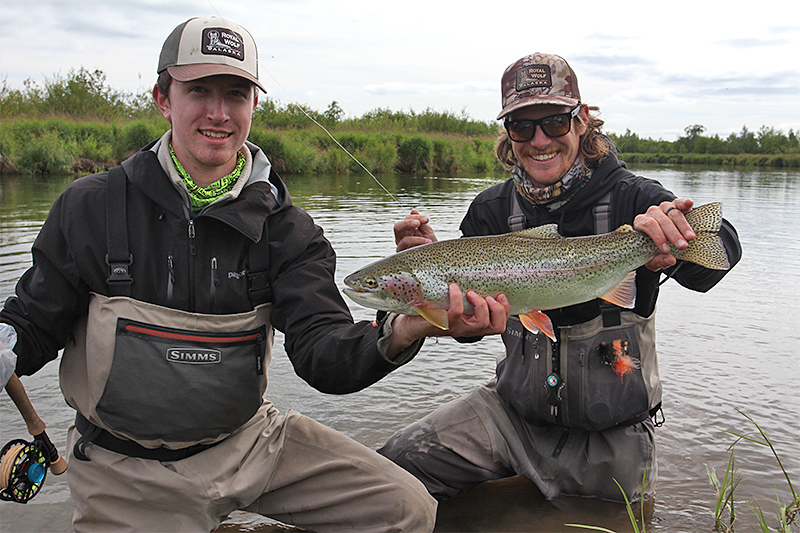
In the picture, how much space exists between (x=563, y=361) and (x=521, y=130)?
1370mm

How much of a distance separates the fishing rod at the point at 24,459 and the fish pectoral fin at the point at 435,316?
1.69 m

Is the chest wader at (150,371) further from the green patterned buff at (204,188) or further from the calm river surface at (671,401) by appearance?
the calm river surface at (671,401)

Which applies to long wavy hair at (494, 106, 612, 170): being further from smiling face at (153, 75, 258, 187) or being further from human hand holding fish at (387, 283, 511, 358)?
smiling face at (153, 75, 258, 187)

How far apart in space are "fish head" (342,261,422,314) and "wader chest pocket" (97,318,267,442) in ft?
2.01

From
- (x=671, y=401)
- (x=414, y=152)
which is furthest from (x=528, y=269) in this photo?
(x=414, y=152)

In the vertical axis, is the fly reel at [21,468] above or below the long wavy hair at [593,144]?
below

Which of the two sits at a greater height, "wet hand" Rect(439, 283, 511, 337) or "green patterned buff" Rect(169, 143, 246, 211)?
"green patterned buff" Rect(169, 143, 246, 211)

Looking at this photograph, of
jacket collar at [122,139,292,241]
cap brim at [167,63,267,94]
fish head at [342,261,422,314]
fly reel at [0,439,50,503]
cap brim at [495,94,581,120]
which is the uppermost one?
cap brim at [167,63,267,94]

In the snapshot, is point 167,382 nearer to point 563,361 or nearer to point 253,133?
point 563,361

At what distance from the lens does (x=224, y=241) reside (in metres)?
2.78

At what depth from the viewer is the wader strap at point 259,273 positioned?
9.16 feet

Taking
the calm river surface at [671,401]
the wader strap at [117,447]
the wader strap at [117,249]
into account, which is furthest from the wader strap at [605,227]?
the wader strap at [117,249]

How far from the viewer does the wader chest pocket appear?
2.53 meters

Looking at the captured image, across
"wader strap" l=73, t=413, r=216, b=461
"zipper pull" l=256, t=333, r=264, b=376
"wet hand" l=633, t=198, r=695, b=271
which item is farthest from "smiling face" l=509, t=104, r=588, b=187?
"wader strap" l=73, t=413, r=216, b=461
